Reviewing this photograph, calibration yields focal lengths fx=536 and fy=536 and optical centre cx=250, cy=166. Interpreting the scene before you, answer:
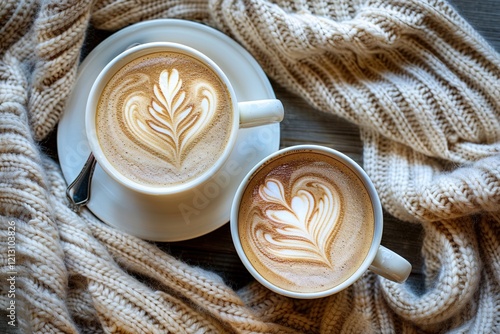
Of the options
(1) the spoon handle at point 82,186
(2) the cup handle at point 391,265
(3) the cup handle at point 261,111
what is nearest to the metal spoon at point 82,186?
(1) the spoon handle at point 82,186

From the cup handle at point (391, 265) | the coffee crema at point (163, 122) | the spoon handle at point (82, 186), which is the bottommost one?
the spoon handle at point (82, 186)

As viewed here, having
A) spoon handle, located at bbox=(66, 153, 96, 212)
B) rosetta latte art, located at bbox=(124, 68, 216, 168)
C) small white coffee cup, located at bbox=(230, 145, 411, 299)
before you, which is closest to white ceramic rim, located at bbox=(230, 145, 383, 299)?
small white coffee cup, located at bbox=(230, 145, 411, 299)

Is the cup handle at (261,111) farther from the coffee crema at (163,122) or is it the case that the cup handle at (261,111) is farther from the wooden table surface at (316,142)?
the wooden table surface at (316,142)

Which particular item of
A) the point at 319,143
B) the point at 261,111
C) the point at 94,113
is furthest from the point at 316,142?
the point at 94,113

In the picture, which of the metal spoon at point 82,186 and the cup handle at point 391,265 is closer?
the cup handle at point 391,265

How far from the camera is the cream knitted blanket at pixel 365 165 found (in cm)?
94

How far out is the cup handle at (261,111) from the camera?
0.88m

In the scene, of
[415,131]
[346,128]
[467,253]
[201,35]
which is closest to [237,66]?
[201,35]

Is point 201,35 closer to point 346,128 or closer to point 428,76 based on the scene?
point 346,128

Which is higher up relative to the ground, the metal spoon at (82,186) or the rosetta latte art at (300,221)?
the rosetta latte art at (300,221)

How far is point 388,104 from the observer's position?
1.00 m

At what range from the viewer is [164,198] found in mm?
966

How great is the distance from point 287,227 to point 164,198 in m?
0.24

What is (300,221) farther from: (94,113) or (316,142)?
(94,113)
